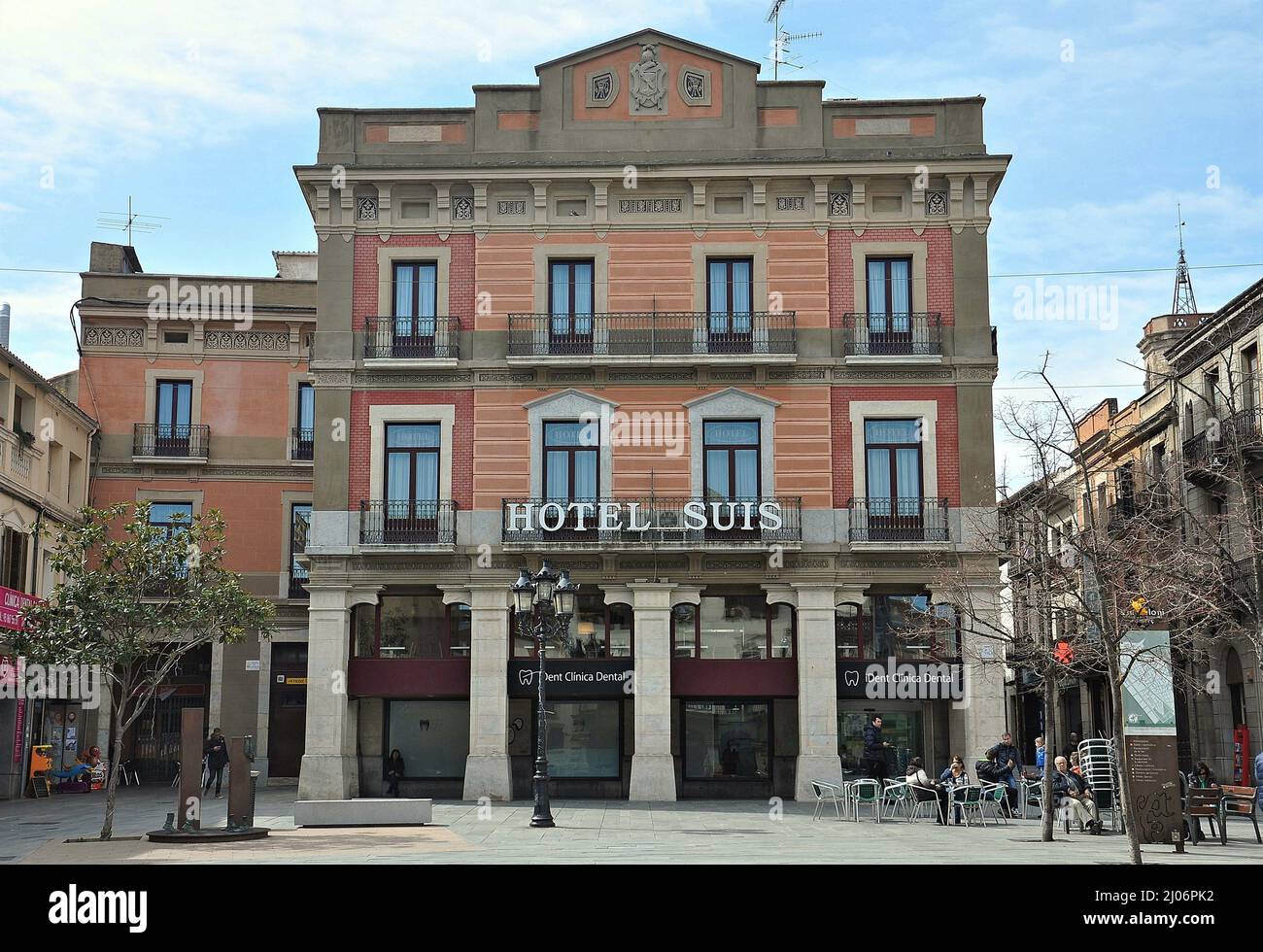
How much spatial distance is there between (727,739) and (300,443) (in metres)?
16.3

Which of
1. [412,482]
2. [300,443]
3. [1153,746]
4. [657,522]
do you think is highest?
[300,443]

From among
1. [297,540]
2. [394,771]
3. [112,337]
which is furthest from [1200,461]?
[112,337]

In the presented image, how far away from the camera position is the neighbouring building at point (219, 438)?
38.9m

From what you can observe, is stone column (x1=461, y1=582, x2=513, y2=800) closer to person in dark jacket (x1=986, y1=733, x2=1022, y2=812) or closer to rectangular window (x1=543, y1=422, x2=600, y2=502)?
rectangular window (x1=543, y1=422, x2=600, y2=502)

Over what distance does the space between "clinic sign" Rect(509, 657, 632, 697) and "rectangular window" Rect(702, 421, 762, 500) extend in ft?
14.7

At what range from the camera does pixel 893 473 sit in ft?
103

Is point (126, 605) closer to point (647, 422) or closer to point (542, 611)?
point (542, 611)

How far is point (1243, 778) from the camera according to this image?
35250mm

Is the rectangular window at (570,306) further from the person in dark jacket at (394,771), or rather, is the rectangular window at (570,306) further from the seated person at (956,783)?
the seated person at (956,783)

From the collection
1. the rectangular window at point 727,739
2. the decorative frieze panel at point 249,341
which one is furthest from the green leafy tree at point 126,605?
the decorative frieze panel at point 249,341

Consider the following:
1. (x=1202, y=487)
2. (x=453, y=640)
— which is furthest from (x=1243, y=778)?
(x=453, y=640)

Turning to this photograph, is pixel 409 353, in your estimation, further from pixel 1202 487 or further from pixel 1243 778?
pixel 1243 778

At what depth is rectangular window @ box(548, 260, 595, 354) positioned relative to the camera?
31.9 meters

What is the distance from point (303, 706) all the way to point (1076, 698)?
30896 mm
